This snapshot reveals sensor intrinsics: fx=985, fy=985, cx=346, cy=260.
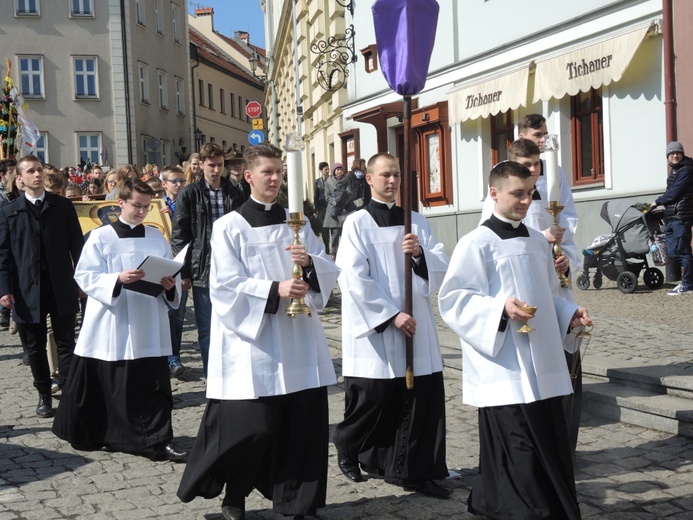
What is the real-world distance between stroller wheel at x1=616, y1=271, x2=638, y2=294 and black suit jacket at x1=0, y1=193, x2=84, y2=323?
727 centimetres

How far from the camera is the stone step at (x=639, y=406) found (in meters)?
6.42

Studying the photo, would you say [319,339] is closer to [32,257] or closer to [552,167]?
[552,167]

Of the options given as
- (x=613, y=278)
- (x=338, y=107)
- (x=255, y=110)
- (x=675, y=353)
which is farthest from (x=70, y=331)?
(x=338, y=107)

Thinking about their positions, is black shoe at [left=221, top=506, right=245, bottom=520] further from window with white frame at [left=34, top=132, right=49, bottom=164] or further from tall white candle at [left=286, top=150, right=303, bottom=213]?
window with white frame at [left=34, top=132, right=49, bottom=164]

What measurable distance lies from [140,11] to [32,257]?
39489 millimetres

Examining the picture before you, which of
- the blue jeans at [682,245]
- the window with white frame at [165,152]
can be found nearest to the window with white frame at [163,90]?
the window with white frame at [165,152]

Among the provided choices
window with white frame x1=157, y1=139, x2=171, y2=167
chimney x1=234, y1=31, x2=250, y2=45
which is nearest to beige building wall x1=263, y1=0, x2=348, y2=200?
window with white frame x1=157, y1=139, x2=171, y2=167

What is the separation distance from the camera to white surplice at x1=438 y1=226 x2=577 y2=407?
4730 mm

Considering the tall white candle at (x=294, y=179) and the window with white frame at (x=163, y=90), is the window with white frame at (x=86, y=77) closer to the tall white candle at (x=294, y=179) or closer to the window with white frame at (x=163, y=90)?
the window with white frame at (x=163, y=90)

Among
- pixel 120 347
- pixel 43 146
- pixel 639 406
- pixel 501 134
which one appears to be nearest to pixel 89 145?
pixel 43 146

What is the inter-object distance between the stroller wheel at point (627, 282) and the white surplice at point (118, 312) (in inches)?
286

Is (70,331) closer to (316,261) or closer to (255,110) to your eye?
(316,261)

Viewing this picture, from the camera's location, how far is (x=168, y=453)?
21.4 feet

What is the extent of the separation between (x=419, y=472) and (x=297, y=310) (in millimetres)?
1249
